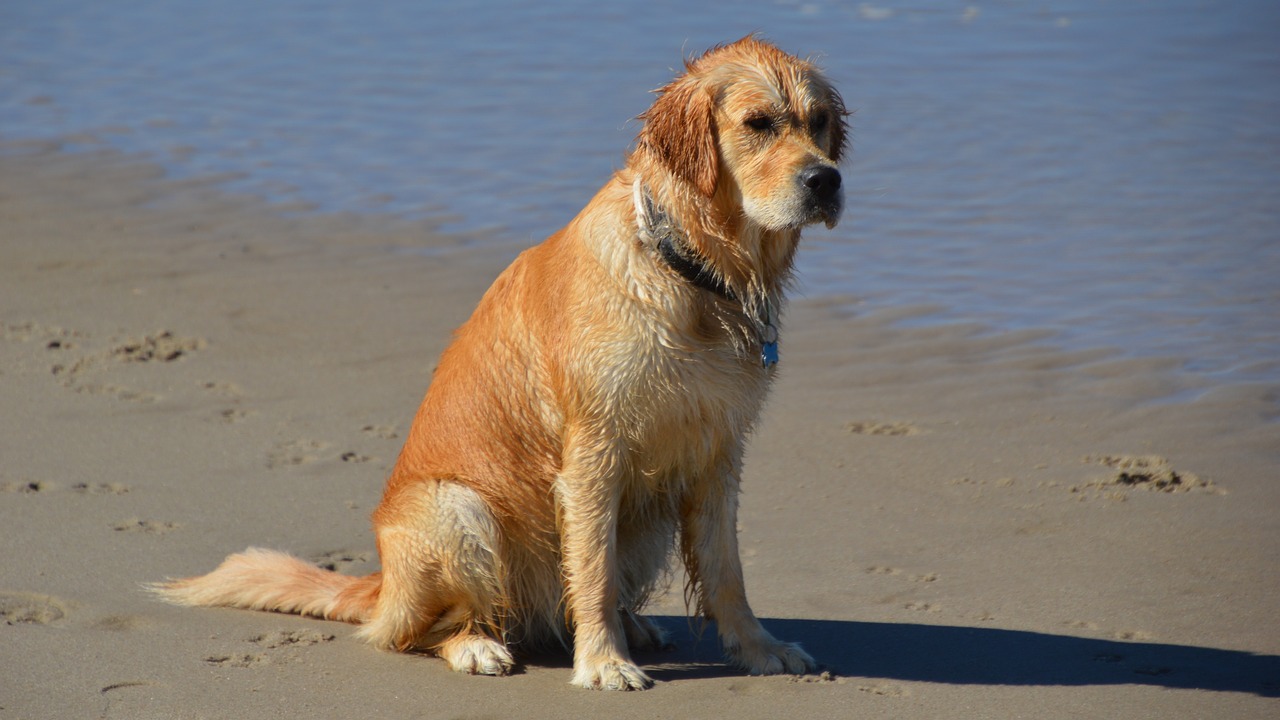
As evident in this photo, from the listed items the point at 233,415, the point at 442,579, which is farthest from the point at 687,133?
the point at 233,415

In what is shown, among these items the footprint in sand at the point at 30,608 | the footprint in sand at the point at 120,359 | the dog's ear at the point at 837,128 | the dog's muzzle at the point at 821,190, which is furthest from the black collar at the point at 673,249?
the footprint in sand at the point at 120,359

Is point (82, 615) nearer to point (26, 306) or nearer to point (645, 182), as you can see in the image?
point (645, 182)

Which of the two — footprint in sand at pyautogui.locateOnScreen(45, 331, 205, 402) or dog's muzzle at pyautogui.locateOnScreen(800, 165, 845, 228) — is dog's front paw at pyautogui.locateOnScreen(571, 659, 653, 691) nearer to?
dog's muzzle at pyautogui.locateOnScreen(800, 165, 845, 228)

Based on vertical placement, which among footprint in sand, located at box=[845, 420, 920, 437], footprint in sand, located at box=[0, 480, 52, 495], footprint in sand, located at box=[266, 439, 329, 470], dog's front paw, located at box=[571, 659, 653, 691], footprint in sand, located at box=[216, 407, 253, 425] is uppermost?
footprint in sand, located at box=[216, 407, 253, 425]

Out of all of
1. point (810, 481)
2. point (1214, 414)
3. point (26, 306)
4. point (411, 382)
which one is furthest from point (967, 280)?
point (26, 306)

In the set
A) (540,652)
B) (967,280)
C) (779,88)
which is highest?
(779,88)

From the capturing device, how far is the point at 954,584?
4.95 m

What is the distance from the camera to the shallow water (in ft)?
27.7

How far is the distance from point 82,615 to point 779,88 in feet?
9.50

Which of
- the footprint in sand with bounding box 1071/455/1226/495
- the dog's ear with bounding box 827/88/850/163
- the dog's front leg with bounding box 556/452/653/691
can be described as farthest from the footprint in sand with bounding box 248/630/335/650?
the footprint in sand with bounding box 1071/455/1226/495

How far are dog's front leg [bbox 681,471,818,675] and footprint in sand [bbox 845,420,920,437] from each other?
2.18 m

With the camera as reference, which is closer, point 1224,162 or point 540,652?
point 540,652

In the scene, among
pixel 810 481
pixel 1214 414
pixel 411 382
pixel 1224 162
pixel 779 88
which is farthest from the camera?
pixel 1224 162

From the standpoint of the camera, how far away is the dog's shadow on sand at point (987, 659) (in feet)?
13.8
